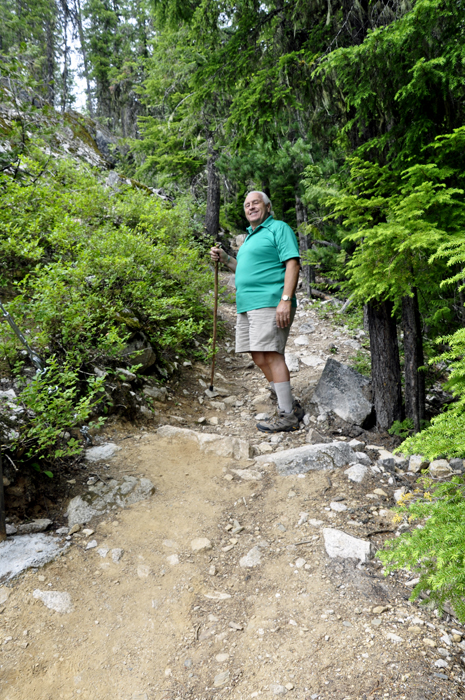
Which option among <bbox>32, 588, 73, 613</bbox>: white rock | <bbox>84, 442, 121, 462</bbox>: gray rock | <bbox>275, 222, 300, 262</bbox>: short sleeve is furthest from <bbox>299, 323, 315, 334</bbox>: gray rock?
<bbox>32, 588, 73, 613</bbox>: white rock

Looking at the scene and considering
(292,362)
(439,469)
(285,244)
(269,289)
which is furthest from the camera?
(292,362)

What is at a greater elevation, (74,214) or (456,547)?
(74,214)

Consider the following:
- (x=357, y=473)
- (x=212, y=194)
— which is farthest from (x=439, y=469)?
(x=212, y=194)

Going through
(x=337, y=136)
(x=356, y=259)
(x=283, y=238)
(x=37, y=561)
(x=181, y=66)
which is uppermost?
(x=181, y=66)

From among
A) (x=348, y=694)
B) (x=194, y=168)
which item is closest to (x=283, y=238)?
(x=348, y=694)

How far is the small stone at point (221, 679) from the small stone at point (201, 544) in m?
0.84

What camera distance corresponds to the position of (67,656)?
6.38 feet

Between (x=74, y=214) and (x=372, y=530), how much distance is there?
5.74 metres

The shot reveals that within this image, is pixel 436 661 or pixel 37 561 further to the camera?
pixel 37 561

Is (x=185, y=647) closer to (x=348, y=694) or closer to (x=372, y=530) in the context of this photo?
(x=348, y=694)

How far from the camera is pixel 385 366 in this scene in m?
4.10

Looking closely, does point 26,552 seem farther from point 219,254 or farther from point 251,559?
point 219,254

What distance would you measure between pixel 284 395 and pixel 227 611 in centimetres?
251

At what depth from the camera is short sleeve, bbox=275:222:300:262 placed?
420cm
